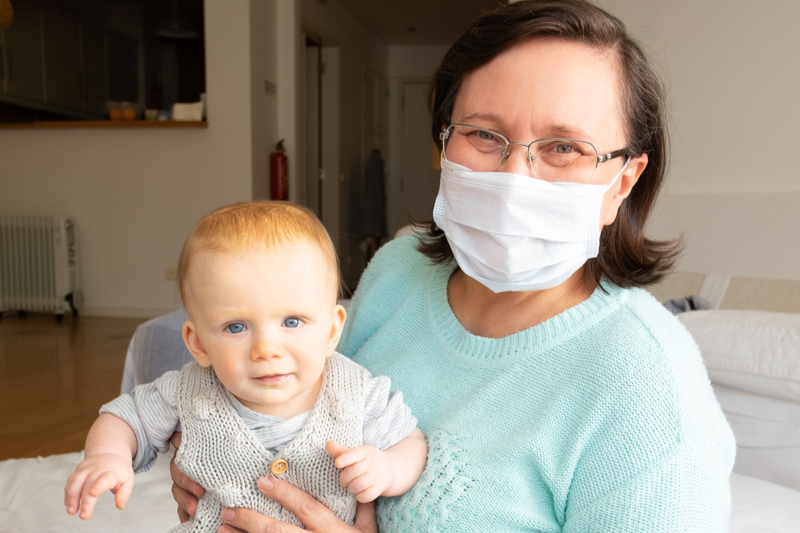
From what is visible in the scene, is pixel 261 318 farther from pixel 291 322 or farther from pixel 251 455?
pixel 251 455

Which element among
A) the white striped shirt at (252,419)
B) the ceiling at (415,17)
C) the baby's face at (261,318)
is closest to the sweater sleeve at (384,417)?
the white striped shirt at (252,419)

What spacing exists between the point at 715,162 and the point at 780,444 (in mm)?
1278

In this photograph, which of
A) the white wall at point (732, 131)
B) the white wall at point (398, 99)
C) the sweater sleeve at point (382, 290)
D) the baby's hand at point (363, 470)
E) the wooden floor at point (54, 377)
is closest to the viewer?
the baby's hand at point (363, 470)

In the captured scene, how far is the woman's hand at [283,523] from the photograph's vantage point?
2.77 feet

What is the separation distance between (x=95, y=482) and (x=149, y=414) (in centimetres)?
18

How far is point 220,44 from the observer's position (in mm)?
4992

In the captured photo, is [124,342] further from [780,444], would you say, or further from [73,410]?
[780,444]

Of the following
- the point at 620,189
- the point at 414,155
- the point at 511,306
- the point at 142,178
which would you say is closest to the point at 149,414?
the point at 511,306

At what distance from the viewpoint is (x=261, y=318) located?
0.81 m

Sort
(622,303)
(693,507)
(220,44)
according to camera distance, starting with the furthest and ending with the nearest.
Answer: (220,44)
(622,303)
(693,507)

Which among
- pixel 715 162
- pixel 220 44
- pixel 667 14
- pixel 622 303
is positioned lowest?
pixel 622 303

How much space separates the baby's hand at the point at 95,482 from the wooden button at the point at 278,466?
18 cm

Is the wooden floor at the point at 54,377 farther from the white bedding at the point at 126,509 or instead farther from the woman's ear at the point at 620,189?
the woman's ear at the point at 620,189

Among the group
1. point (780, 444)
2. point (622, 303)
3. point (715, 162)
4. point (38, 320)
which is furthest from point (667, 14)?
point (38, 320)
